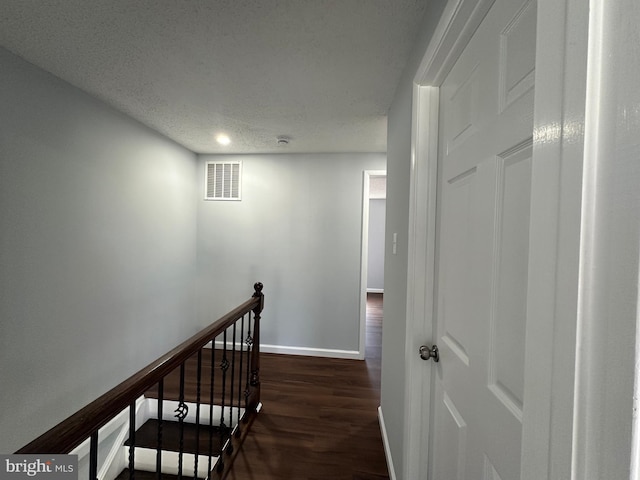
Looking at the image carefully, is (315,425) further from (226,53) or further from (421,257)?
(226,53)

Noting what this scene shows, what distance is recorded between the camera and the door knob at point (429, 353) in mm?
1066

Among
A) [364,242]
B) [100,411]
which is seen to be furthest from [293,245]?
[100,411]

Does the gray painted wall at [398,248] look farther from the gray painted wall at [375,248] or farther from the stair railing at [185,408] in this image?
the gray painted wall at [375,248]

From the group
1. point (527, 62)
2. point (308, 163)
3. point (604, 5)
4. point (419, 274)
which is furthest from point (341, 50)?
point (308, 163)

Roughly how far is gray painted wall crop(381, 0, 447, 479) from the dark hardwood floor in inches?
9.9

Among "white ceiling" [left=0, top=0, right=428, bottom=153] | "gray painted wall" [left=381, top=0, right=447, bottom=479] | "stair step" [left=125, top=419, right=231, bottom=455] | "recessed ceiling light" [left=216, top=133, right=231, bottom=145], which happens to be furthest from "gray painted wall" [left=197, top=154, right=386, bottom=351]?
"gray painted wall" [left=381, top=0, right=447, bottom=479]

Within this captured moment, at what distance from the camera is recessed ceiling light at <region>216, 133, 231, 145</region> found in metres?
2.64

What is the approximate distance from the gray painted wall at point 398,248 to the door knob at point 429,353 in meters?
0.21

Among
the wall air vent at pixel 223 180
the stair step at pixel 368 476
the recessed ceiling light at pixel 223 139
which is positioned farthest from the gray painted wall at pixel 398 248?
the wall air vent at pixel 223 180

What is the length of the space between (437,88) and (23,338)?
255 centimetres

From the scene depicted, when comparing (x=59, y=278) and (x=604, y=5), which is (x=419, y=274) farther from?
(x=59, y=278)

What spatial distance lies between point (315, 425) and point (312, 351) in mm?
1167

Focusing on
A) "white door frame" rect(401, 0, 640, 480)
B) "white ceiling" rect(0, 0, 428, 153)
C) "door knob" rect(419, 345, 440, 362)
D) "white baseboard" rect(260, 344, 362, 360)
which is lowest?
"white baseboard" rect(260, 344, 362, 360)

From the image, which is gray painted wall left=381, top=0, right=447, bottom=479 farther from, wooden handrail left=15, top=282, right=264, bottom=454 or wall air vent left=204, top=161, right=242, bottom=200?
wall air vent left=204, top=161, right=242, bottom=200
